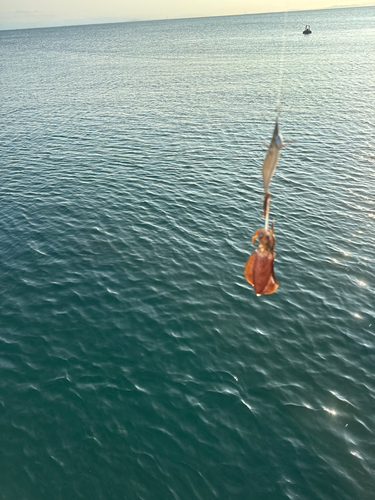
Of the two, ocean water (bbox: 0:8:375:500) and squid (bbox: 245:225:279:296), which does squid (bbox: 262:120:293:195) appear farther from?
ocean water (bbox: 0:8:375:500)

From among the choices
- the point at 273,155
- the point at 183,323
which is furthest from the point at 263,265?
the point at 183,323

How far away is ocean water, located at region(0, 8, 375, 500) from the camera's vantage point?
50.6ft

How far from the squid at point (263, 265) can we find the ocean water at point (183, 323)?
10.5 meters

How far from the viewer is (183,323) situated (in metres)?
22.6

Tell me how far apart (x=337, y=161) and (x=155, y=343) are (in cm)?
3577

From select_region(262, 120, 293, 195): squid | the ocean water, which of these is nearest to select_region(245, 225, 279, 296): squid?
select_region(262, 120, 293, 195): squid

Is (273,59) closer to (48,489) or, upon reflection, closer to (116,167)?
(116,167)

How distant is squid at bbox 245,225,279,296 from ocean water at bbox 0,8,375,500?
1046cm

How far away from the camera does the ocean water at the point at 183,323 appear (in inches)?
607

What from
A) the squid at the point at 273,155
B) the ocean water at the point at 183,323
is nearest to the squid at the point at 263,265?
the squid at the point at 273,155

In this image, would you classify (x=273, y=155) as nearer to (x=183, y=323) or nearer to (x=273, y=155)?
(x=273, y=155)

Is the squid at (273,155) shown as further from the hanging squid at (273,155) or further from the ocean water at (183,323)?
the ocean water at (183,323)

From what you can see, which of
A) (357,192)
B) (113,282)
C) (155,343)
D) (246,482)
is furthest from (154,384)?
(357,192)

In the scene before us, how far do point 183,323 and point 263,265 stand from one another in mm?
15163
